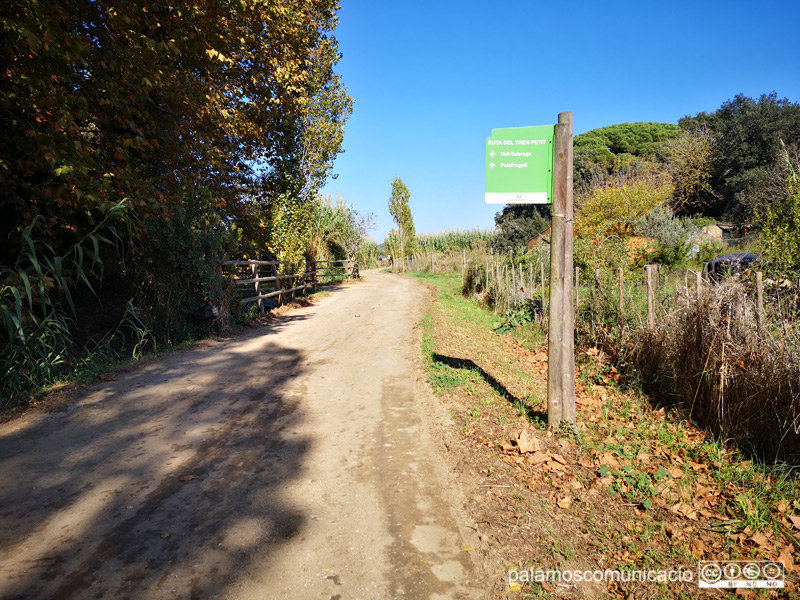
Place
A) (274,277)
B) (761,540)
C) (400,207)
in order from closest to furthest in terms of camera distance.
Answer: (761,540), (274,277), (400,207)

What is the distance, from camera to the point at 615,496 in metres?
3.44

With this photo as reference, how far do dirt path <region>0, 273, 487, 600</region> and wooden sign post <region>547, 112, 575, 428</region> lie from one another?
1307 mm

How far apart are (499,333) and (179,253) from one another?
682 cm

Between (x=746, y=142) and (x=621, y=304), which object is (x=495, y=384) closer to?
(x=621, y=304)

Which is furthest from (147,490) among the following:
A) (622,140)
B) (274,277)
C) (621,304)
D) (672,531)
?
(622,140)

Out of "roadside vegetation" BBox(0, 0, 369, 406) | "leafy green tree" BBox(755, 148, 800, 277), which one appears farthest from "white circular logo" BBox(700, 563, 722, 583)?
"roadside vegetation" BBox(0, 0, 369, 406)

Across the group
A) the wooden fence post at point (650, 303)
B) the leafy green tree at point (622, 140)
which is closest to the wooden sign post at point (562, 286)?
the wooden fence post at point (650, 303)

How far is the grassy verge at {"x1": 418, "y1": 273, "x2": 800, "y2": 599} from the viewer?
2.69 meters

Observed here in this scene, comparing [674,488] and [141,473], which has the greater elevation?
[141,473]

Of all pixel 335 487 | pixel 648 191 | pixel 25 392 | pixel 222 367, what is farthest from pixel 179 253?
pixel 648 191

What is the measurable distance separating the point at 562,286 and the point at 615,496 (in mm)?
1809

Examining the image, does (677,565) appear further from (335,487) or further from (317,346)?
(317,346)

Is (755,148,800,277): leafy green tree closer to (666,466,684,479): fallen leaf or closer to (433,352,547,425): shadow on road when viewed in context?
(666,466,684,479): fallen leaf

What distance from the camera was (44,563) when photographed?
2.48 metres
